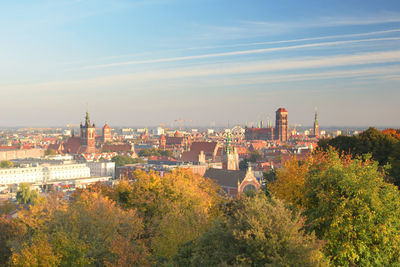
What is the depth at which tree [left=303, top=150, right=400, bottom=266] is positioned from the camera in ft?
58.9

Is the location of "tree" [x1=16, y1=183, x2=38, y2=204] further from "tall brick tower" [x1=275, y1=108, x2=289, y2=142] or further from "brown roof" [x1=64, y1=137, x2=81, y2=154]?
"tall brick tower" [x1=275, y1=108, x2=289, y2=142]

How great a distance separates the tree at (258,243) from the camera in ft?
44.9

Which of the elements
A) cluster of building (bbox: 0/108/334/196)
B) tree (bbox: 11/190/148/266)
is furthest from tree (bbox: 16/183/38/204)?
tree (bbox: 11/190/148/266)

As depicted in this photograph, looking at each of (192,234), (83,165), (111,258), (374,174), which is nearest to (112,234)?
(111,258)

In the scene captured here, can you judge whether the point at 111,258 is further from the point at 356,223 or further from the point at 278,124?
the point at 278,124

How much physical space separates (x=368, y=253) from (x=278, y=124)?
556 feet

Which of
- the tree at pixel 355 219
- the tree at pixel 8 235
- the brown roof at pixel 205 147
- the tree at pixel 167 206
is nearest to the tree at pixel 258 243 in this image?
the tree at pixel 355 219

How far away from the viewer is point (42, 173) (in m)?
108

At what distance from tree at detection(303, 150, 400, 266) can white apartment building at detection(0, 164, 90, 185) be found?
94546 mm

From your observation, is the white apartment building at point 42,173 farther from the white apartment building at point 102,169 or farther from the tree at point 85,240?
the tree at point 85,240

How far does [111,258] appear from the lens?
1841 cm

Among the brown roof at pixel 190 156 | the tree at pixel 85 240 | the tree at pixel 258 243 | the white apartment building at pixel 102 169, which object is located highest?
the tree at pixel 258 243

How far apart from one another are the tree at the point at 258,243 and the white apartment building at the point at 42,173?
9633cm

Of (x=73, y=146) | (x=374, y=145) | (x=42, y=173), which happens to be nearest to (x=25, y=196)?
(x=42, y=173)
